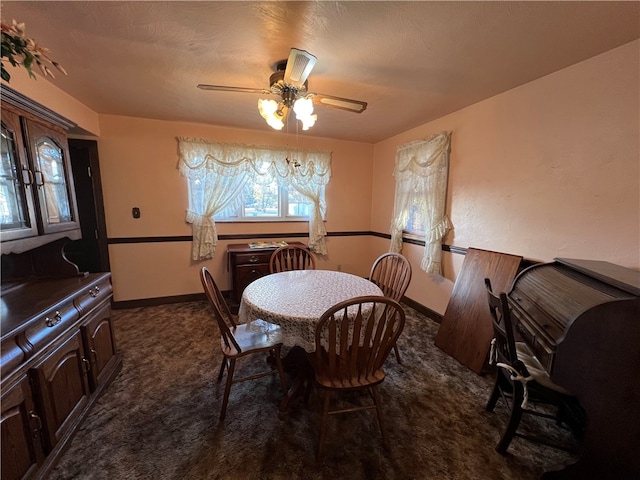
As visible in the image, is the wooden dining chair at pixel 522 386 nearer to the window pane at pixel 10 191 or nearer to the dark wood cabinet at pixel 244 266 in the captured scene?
the dark wood cabinet at pixel 244 266

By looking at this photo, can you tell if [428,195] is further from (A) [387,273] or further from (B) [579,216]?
(B) [579,216]

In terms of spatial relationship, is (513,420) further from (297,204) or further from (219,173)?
(219,173)

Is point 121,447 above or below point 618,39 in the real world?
below

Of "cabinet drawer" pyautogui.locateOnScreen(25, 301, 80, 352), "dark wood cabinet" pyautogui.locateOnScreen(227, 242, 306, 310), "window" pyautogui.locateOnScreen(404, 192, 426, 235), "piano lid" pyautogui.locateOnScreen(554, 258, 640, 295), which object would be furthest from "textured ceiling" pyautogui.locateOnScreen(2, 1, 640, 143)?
"dark wood cabinet" pyautogui.locateOnScreen(227, 242, 306, 310)

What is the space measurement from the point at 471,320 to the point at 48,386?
2.84 metres

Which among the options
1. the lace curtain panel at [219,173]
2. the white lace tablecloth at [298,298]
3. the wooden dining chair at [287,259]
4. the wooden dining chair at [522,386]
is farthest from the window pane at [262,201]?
the wooden dining chair at [522,386]

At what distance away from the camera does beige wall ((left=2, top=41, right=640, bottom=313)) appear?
154cm

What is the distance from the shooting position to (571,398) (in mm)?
1128

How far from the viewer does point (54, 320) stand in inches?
52.1

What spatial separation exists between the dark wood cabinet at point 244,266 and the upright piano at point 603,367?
2637 millimetres

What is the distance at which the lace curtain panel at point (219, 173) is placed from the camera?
10.3 ft

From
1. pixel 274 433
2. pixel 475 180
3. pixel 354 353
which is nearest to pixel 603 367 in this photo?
pixel 354 353

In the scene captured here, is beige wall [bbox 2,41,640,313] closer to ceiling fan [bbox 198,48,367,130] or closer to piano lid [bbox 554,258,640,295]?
piano lid [bbox 554,258,640,295]

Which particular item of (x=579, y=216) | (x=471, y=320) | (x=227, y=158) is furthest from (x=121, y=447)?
(x=579, y=216)
